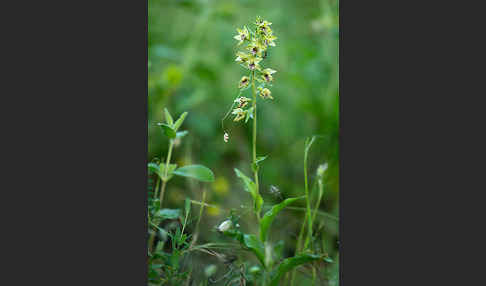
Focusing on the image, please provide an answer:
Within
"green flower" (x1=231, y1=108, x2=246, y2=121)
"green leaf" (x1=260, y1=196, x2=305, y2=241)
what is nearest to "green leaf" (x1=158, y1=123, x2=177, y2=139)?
"green flower" (x1=231, y1=108, x2=246, y2=121)

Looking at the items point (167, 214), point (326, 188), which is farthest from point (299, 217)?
point (167, 214)

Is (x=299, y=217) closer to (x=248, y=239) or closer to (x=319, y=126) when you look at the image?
(x=248, y=239)

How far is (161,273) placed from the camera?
2432mm

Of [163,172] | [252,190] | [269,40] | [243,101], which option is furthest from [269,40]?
[163,172]

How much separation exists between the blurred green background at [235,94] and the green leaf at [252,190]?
0.06m

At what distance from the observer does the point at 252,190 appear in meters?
2.42

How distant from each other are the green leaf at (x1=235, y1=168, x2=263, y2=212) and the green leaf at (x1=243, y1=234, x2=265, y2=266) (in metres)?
0.13

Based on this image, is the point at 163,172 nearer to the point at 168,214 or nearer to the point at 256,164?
the point at 168,214

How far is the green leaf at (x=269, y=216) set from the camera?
2387 mm

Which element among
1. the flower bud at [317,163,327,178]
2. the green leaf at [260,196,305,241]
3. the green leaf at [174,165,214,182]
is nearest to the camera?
the green leaf at [260,196,305,241]

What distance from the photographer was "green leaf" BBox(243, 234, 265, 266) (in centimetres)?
242

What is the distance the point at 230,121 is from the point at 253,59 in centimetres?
32

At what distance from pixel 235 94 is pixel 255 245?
2.45 ft

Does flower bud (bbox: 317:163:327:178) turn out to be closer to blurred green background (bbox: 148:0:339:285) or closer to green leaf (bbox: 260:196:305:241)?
blurred green background (bbox: 148:0:339:285)
